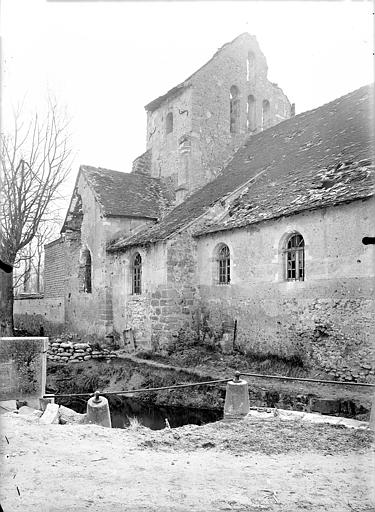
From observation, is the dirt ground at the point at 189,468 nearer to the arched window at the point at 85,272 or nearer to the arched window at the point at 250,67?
the arched window at the point at 85,272

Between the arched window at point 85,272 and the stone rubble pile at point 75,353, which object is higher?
the arched window at point 85,272

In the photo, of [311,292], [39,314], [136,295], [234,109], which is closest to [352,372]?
[311,292]

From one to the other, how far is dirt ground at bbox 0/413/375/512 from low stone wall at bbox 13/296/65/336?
1583cm

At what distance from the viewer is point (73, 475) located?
3.97 meters

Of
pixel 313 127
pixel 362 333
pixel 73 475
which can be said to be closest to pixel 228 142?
pixel 313 127

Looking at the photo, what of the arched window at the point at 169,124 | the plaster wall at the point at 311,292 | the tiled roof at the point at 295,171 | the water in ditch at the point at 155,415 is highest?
the arched window at the point at 169,124

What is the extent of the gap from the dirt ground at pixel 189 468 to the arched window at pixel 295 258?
5.61 metres

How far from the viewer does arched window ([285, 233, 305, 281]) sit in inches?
454

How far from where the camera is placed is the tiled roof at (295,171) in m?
10.9

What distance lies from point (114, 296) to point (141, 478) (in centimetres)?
1378

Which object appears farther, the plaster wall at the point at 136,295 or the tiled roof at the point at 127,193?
the tiled roof at the point at 127,193

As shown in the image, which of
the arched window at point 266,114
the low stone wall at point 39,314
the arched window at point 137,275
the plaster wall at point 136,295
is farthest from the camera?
the low stone wall at point 39,314

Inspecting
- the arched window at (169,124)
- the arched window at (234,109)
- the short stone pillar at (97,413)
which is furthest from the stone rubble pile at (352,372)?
the arched window at (169,124)

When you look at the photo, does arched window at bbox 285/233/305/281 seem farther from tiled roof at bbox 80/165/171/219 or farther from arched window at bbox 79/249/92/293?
arched window at bbox 79/249/92/293
